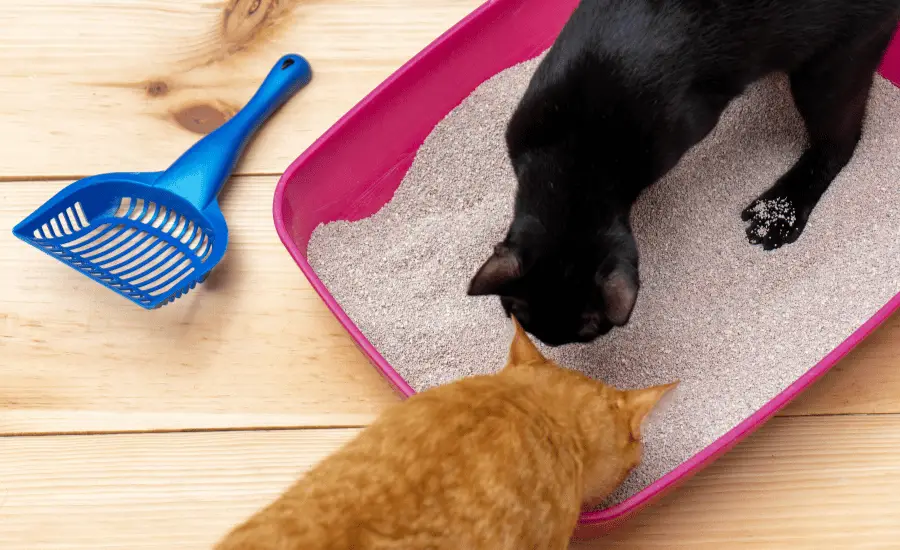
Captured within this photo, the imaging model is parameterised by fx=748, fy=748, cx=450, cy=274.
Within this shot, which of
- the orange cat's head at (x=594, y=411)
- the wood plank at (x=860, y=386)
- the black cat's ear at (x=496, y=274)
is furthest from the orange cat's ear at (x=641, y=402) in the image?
the wood plank at (x=860, y=386)

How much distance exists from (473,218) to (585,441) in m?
0.38

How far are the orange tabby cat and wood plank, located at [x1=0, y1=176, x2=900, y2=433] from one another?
29 cm

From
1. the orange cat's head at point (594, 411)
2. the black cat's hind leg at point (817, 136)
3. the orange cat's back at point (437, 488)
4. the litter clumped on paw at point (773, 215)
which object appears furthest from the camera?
the litter clumped on paw at point (773, 215)

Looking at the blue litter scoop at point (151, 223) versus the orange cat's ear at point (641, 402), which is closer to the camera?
the orange cat's ear at point (641, 402)

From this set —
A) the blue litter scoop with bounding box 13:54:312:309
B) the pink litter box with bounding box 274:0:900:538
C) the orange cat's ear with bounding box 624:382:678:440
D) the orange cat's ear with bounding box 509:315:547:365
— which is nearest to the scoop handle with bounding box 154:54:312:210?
the blue litter scoop with bounding box 13:54:312:309

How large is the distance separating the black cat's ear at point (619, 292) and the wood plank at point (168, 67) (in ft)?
1.59

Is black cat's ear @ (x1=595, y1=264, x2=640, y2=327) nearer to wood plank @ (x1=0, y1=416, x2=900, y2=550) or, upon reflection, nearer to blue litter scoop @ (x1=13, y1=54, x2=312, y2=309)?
wood plank @ (x1=0, y1=416, x2=900, y2=550)

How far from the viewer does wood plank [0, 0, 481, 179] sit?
3.35 ft

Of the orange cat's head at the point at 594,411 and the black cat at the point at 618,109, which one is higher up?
the black cat at the point at 618,109

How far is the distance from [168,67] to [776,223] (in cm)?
85

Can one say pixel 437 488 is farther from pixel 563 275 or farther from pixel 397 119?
pixel 397 119

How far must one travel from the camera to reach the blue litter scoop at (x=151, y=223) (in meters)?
0.90

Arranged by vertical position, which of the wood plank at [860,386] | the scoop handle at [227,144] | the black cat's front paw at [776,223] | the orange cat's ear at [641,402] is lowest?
the wood plank at [860,386]

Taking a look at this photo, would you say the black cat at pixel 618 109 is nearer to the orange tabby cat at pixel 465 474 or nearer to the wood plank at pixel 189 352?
the orange tabby cat at pixel 465 474
